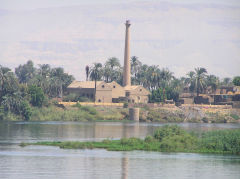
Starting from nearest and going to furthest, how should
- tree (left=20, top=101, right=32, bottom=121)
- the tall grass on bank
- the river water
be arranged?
the river water < tree (left=20, top=101, right=32, bottom=121) < the tall grass on bank

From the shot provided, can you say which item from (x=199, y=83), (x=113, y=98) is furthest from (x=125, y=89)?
(x=199, y=83)

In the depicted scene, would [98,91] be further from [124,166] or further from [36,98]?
[124,166]

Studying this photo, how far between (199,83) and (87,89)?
132ft

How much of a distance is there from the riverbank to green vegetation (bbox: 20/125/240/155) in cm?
7156

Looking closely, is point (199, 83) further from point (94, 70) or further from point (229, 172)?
point (229, 172)

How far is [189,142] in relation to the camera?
65.5 metres

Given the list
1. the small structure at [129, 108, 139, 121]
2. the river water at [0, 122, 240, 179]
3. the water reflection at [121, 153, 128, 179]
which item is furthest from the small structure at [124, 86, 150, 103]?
the water reflection at [121, 153, 128, 179]

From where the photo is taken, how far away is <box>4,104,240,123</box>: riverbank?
145250 millimetres

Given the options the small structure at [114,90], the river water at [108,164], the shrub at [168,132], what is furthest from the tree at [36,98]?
the river water at [108,164]

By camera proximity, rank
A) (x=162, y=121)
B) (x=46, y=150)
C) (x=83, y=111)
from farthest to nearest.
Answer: (x=162, y=121), (x=83, y=111), (x=46, y=150)

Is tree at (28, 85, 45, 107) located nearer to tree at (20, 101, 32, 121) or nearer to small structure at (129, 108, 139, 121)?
tree at (20, 101, 32, 121)

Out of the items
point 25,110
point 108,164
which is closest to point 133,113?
point 25,110

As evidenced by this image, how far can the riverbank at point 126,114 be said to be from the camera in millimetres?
145250

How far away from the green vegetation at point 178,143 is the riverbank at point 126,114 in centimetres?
7156
